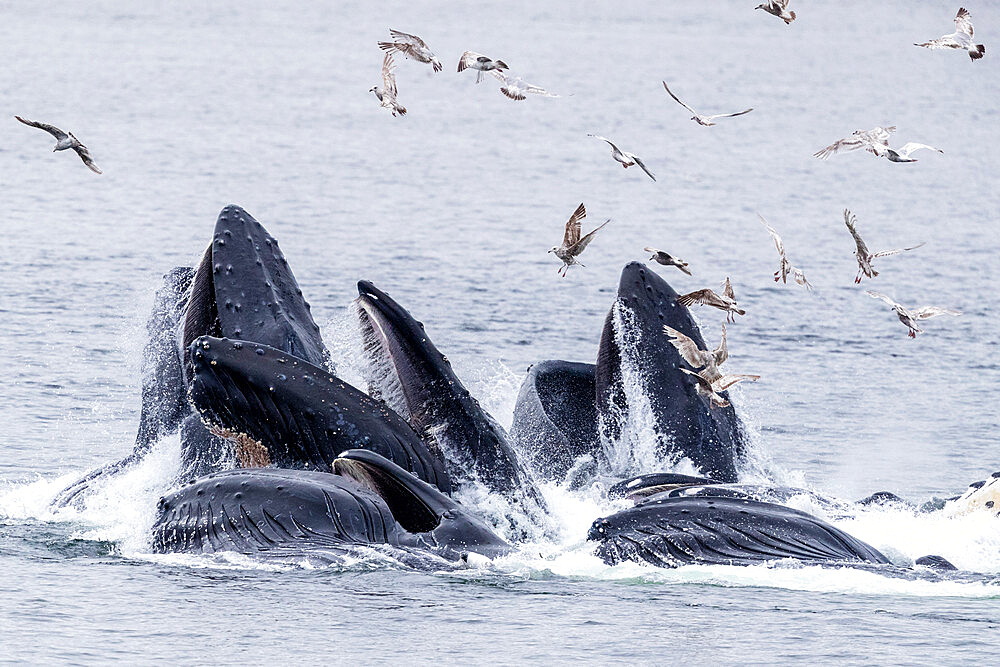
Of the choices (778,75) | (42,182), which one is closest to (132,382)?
(42,182)

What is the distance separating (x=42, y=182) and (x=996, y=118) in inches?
1516

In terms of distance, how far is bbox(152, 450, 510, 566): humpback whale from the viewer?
13766mm

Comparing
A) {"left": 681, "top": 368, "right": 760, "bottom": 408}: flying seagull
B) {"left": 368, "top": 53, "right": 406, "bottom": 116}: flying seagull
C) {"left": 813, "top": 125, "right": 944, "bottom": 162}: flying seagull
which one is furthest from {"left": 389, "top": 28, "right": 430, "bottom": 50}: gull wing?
{"left": 681, "top": 368, "right": 760, "bottom": 408}: flying seagull

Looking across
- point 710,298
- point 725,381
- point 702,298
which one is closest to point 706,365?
point 725,381

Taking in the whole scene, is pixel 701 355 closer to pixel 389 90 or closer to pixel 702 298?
pixel 702 298

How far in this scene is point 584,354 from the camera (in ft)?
84.2

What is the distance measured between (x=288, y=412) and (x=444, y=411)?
1.42 metres

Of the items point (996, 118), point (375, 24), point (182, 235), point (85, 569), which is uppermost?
point (375, 24)

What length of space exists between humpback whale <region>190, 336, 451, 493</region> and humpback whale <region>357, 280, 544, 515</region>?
1.46 feet

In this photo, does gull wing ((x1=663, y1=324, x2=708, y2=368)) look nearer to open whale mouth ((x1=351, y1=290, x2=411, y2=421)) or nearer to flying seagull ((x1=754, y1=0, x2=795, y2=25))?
open whale mouth ((x1=351, y1=290, x2=411, y2=421))

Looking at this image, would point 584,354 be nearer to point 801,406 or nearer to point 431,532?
point 801,406

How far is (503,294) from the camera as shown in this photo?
29469 mm

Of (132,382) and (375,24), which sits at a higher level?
(375,24)

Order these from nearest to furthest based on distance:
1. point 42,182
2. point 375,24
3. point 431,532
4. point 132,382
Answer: point 431,532 < point 132,382 < point 42,182 < point 375,24
